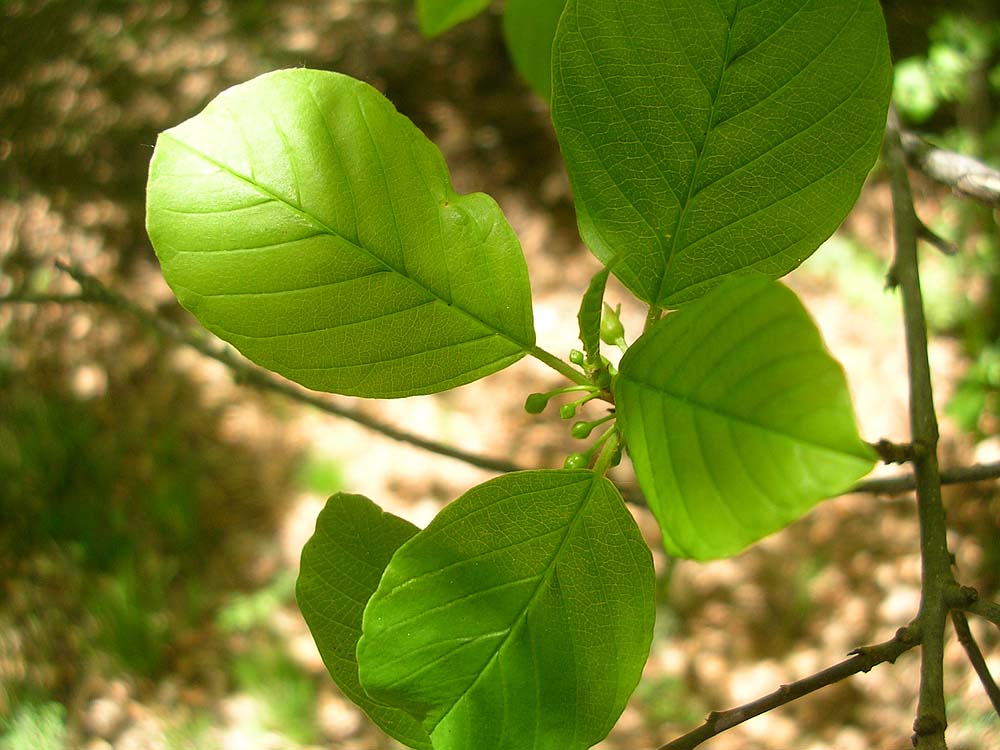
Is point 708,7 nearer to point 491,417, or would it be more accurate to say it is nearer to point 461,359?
point 461,359

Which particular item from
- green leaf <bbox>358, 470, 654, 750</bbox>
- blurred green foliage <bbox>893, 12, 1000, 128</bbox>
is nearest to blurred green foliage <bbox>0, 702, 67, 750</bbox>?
green leaf <bbox>358, 470, 654, 750</bbox>

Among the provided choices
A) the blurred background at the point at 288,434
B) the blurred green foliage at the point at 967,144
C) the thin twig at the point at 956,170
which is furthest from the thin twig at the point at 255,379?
the blurred green foliage at the point at 967,144

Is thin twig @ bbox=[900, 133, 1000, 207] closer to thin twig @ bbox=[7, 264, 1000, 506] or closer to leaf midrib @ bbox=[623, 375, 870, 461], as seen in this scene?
thin twig @ bbox=[7, 264, 1000, 506]

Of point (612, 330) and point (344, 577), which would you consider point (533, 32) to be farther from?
point (344, 577)

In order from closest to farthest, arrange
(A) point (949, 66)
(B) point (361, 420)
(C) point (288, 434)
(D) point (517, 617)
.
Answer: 1. (D) point (517, 617)
2. (B) point (361, 420)
3. (A) point (949, 66)
4. (C) point (288, 434)

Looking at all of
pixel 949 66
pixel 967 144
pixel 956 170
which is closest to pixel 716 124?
pixel 956 170

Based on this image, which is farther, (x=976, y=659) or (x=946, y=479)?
(x=946, y=479)
